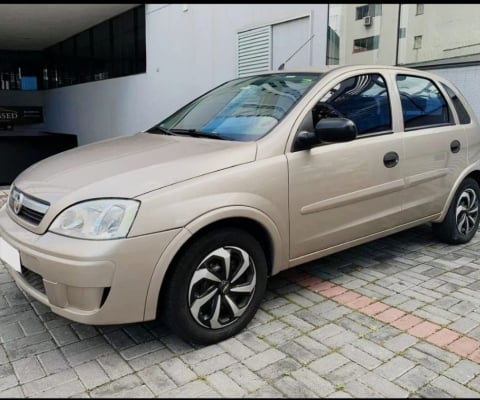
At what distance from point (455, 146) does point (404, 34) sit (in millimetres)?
2759

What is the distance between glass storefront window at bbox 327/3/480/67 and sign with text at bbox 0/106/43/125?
10.3 metres

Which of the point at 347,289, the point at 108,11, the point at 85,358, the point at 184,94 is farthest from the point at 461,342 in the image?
the point at 108,11

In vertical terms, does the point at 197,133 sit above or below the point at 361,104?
below

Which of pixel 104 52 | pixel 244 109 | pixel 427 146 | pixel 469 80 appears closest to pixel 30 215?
pixel 244 109

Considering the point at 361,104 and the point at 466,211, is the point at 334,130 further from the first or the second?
the point at 466,211

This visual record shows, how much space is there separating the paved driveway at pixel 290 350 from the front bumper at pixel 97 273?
0.32m

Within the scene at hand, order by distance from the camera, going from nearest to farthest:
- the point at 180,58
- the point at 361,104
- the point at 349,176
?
the point at 349,176 < the point at 361,104 < the point at 180,58

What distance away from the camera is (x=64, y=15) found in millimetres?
12219

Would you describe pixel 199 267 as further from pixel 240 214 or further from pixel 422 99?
pixel 422 99

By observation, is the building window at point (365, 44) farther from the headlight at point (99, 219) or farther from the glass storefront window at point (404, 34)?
the headlight at point (99, 219)

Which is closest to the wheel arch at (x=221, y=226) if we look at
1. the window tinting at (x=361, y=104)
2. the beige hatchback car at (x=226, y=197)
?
the beige hatchback car at (x=226, y=197)

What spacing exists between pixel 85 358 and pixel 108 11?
11.1 metres

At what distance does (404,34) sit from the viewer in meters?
6.24

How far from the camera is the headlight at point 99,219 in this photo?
229 centimetres
